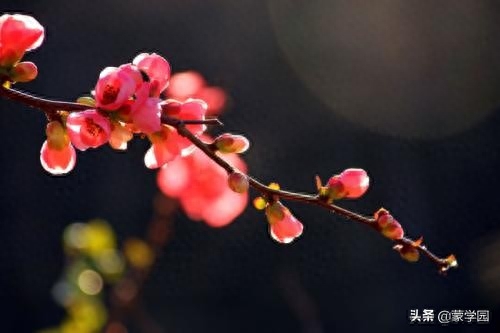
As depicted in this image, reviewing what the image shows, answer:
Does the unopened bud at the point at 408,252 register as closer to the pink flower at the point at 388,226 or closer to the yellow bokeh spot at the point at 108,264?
the pink flower at the point at 388,226

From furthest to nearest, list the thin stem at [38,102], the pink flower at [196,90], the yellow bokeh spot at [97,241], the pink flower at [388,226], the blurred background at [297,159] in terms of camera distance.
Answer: the blurred background at [297,159], the pink flower at [196,90], the yellow bokeh spot at [97,241], the pink flower at [388,226], the thin stem at [38,102]

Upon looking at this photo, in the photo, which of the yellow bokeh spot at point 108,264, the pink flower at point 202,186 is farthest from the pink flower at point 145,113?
the yellow bokeh spot at point 108,264

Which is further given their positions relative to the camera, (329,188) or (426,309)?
(426,309)

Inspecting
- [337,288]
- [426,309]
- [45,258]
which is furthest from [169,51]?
[426,309]

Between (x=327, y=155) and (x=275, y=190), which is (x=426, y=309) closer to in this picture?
(x=327, y=155)

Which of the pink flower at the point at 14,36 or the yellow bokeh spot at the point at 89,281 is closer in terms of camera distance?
the pink flower at the point at 14,36

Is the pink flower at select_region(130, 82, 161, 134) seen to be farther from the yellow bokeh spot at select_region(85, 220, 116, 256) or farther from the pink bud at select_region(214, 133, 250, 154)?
the yellow bokeh spot at select_region(85, 220, 116, 256)
